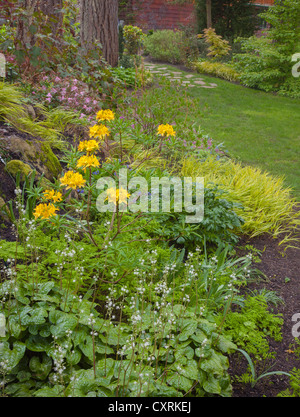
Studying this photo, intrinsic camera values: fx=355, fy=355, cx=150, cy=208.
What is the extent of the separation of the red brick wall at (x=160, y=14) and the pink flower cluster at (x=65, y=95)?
14.0 meters

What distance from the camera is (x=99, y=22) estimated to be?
20.7 ft

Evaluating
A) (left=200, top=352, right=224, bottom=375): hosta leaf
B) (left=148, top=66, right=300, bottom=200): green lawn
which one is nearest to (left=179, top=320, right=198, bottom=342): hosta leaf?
(left=200, top=352, right=224, bottom=375): hosta leaf

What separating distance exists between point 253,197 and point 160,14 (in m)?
17.8

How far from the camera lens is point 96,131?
2.14 m

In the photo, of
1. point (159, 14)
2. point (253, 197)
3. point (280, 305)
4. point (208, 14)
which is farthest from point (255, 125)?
point (159, 14)

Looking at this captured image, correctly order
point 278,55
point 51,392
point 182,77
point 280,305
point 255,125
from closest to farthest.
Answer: point 51,392, point 280,305, point 255,125, point 278,55, point 182,77

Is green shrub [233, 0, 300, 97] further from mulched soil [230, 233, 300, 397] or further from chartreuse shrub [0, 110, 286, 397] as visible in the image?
chartreuse shrub [0, 110, 286, 397]

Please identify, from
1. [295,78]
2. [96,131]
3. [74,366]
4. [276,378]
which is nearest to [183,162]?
[96,131]

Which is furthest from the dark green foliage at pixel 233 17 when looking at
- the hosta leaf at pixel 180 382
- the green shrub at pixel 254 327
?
the hosta leaf at pixel 180 382

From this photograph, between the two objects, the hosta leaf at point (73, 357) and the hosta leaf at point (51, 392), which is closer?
the hosta leaf at point (51, 392)

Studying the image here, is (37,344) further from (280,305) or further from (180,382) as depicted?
(280,305)

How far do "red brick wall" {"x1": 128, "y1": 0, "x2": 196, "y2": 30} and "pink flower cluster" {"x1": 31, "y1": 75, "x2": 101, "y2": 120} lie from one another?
550 inches

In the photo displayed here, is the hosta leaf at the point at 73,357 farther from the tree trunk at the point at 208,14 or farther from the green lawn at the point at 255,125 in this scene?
the tree trunk at the point at 208,14

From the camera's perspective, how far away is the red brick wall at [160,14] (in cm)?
1734
